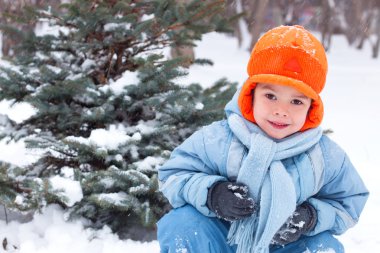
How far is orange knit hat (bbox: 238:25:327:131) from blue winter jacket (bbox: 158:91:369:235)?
0.67ft

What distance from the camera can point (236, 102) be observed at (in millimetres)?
2324

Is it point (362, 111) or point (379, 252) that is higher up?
point (379, 252)

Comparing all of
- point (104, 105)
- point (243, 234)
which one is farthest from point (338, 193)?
point (104, 105)

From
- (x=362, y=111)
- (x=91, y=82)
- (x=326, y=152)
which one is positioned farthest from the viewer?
(x=362, y=111)

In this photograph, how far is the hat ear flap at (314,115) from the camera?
85.5 inches

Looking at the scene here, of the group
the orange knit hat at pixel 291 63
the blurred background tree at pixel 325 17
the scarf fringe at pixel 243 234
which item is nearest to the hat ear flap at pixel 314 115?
the orange knit hat at pixel 291 63

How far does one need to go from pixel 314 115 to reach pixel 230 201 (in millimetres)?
525

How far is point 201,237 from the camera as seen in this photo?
83.1 inches

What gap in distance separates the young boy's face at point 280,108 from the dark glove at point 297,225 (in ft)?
1.05

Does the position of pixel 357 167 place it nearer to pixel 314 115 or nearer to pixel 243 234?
pixel 314 115

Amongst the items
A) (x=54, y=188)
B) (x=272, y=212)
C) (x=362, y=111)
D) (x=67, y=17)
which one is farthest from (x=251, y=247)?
(x=362, y=111)

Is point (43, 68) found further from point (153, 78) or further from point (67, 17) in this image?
point (153, 78)

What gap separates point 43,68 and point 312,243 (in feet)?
6.82

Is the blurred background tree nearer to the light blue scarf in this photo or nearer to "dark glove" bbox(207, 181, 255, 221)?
the light blue scarf
